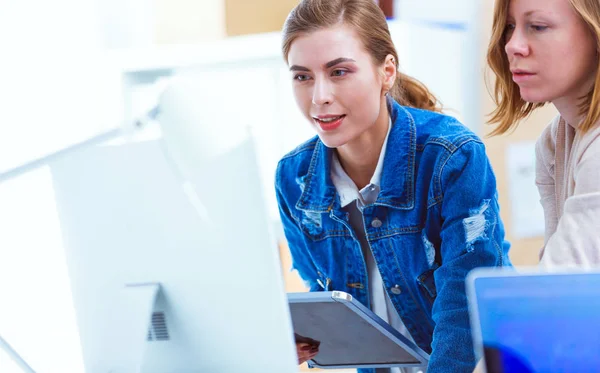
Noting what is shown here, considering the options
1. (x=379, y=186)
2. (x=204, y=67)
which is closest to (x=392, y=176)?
(x=379, y=186)

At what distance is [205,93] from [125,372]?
390mm

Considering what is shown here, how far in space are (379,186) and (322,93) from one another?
0.68ft

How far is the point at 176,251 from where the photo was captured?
0.93 m

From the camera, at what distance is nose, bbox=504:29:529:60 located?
1.12m

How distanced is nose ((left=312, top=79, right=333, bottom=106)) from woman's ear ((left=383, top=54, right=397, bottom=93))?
0.48 ft

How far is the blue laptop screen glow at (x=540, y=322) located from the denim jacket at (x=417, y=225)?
459mm

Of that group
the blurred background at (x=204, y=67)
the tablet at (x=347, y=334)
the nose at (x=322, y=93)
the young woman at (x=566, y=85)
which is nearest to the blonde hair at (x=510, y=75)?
the young woman at (x=566, y=85)

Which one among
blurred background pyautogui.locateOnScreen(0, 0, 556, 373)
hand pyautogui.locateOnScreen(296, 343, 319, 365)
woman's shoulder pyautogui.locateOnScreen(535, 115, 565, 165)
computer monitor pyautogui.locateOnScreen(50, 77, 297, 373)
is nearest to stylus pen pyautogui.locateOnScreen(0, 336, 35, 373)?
computer monitor pyautogui.locateOnScreen(50, 77, 297, 373)

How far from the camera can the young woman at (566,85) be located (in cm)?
93

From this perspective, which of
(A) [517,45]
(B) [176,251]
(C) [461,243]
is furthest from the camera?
(C) [461,243]

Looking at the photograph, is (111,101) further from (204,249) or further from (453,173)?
(204,249)

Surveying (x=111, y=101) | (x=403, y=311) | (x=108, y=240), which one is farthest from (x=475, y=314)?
(x=111, y=101)

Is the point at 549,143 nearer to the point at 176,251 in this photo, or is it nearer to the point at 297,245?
the point at 297,245

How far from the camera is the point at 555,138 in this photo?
4.17 ft
